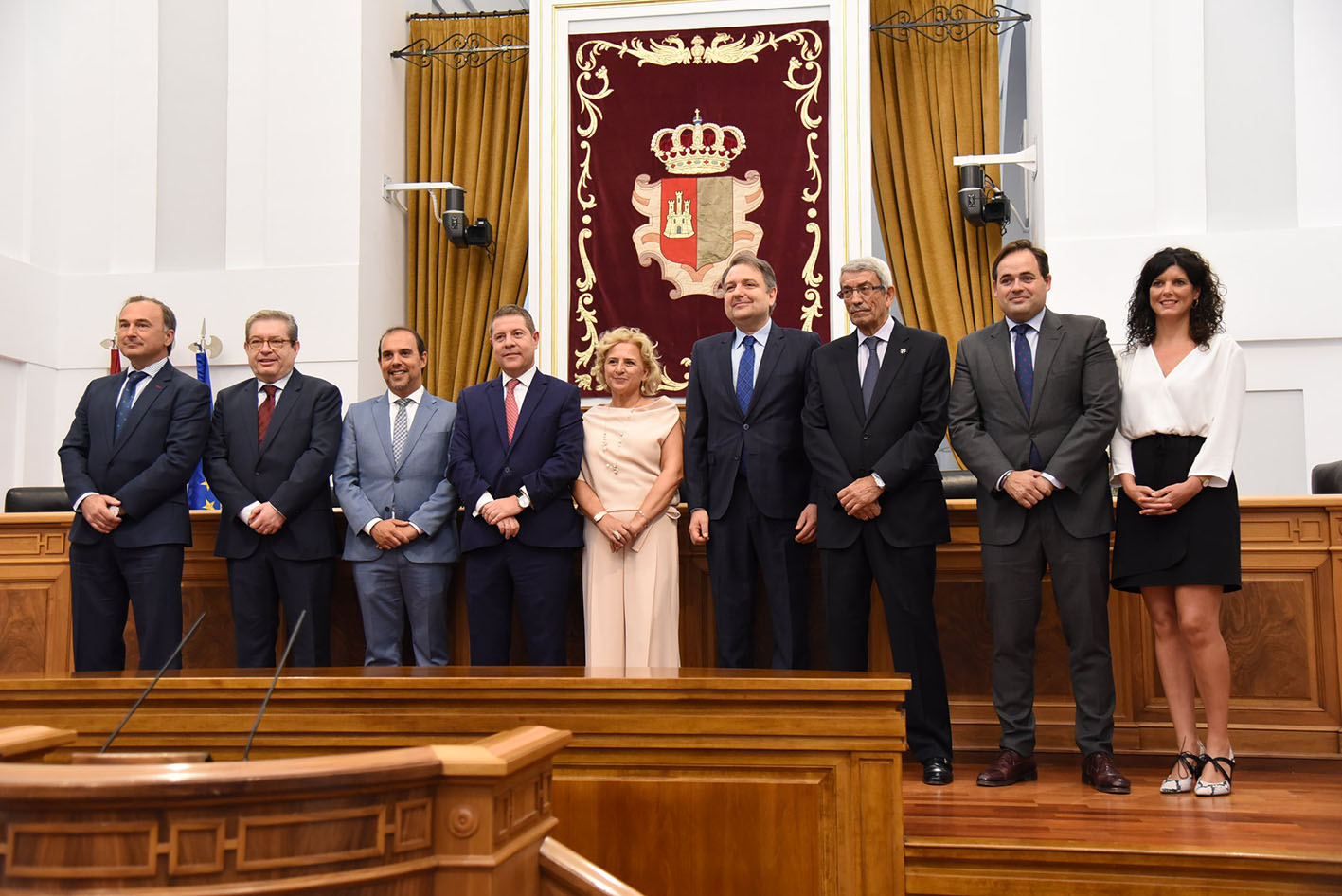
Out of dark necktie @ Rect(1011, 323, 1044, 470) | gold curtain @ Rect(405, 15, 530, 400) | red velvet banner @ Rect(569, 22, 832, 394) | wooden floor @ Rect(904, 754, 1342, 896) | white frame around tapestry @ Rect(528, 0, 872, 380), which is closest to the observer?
wooden floor @ Rect(904, 754, 1342, 896)

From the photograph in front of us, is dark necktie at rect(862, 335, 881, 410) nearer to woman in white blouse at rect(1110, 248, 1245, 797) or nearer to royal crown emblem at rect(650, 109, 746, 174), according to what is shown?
woman in white blouse at rect(1110, 248, 1245, 797)

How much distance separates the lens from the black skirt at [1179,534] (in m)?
2.85

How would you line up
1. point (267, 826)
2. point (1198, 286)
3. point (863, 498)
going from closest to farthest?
point (267, 826)
point (1198, 286)
point (863, 498)

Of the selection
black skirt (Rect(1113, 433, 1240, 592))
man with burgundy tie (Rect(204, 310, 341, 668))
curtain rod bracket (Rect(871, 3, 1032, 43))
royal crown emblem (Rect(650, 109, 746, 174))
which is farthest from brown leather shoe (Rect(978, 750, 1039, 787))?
curtain rod bracket (Rect(871, 3, 1032, 43))

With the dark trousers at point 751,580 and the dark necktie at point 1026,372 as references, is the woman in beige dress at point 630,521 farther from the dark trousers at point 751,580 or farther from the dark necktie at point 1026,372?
the dark necktie at point 1026,372

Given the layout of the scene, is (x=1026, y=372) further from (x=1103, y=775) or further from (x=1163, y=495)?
(x=1103, y=775)

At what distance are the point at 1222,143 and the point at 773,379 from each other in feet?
11.4

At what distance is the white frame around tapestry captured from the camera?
19.9 ft

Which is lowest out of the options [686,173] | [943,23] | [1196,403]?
[1196,403]

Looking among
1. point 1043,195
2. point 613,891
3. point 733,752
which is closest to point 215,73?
point 1043,195

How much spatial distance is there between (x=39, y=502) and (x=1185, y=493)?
3.72 m

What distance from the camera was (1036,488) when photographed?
2.95 meters

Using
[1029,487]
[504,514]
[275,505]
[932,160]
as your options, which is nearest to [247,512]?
[275,505]

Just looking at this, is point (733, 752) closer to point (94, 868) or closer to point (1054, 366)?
point (94, 868)
